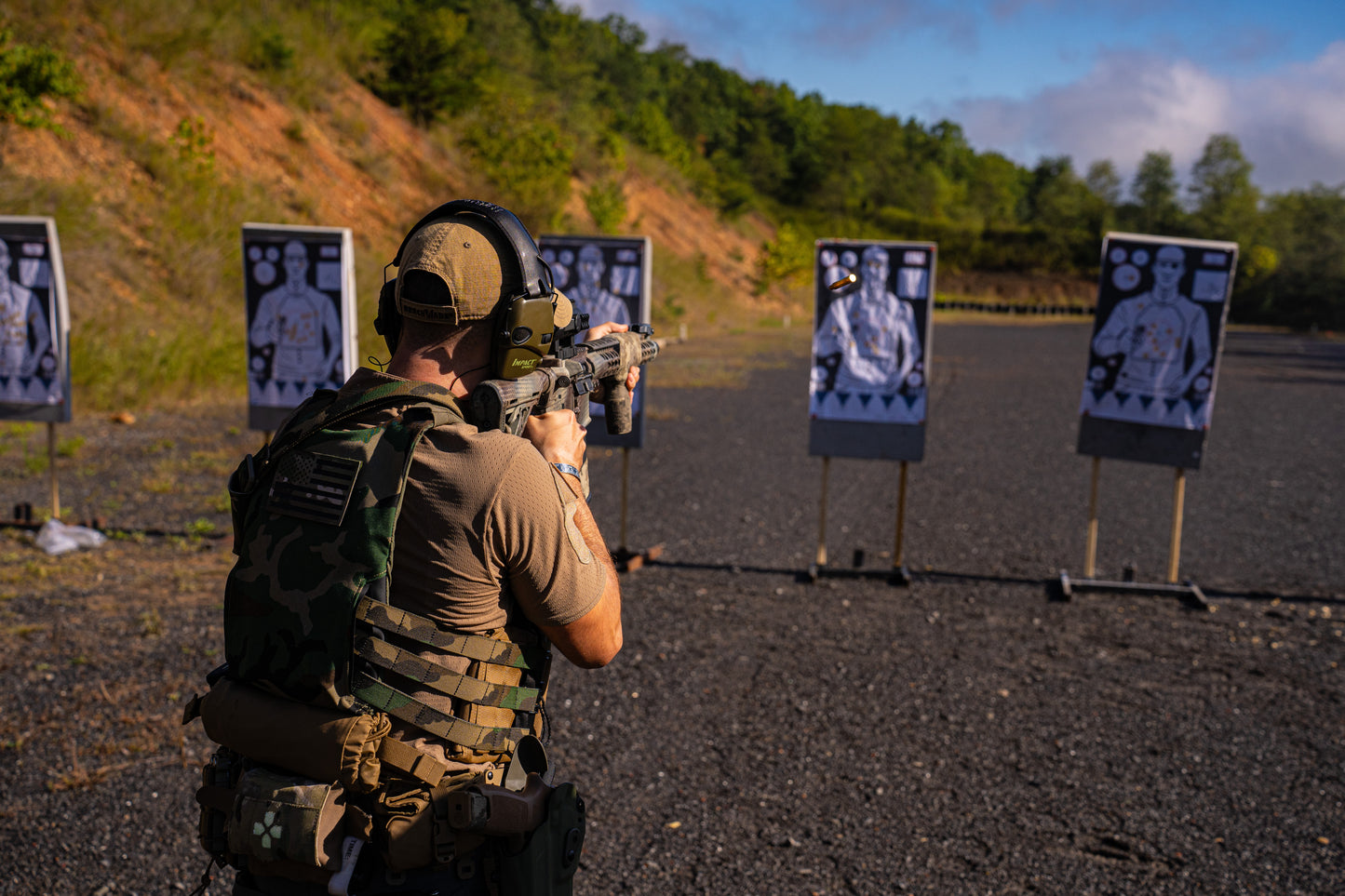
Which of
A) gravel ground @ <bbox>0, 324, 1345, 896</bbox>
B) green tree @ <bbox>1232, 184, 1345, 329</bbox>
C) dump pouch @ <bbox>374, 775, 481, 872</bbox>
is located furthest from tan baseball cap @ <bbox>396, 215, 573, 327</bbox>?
green tree @ <bbox>1232, 184, 1345, 329</bbox>

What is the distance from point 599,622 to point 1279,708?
439 cm

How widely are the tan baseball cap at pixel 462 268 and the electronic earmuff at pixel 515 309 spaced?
15 millimetres

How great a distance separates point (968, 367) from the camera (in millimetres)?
24453

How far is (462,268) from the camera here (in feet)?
5.55

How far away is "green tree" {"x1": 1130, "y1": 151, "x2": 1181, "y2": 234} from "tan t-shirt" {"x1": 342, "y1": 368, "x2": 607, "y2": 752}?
96.3m

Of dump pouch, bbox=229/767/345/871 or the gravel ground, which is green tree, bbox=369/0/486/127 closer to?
the gravel ground

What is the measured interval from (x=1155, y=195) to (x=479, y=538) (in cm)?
10192

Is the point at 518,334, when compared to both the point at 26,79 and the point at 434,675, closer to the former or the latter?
the point at 434,675

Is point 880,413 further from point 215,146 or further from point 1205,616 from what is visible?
point 215,146

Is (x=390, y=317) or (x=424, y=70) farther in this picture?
(x=424, y=70)

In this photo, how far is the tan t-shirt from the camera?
1535 millimetres

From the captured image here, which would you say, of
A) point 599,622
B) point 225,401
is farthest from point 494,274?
point 225,401

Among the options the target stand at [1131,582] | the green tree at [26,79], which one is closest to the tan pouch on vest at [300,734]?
the target stand at [1131,582]

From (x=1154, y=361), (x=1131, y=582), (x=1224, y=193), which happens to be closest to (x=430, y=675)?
(x=1131, y=582)
